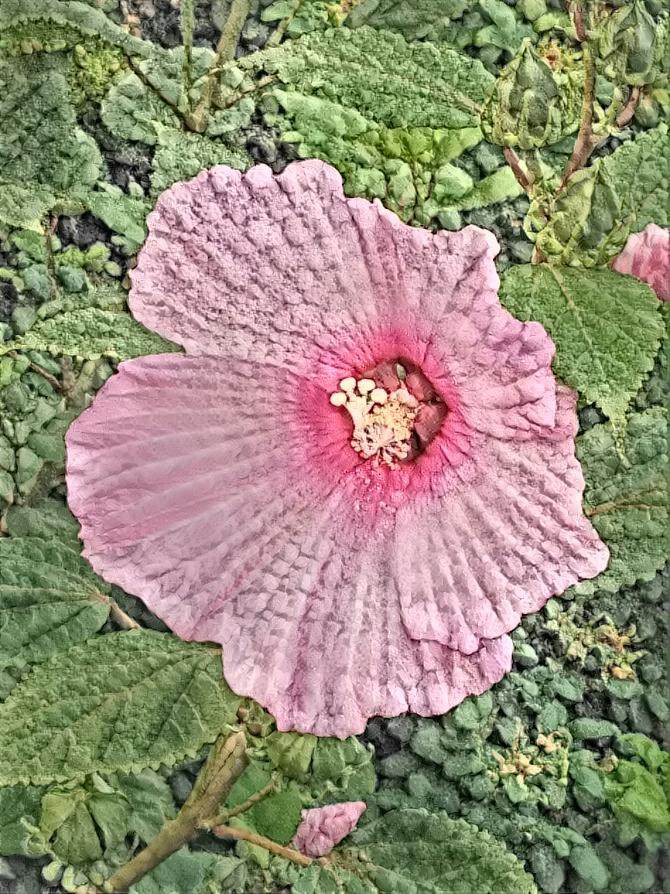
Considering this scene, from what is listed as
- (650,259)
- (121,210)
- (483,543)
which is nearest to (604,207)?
(650,259)

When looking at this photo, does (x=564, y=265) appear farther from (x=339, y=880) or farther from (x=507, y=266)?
(x=339, y=880)

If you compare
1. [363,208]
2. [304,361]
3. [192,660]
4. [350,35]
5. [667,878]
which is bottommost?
[667,878]

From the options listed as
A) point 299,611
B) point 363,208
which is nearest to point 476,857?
point 299,611

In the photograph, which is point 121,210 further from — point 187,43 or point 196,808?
point 196,808

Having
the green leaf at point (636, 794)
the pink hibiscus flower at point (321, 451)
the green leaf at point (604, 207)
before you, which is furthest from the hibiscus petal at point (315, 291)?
the green leaf at point (636, 794)

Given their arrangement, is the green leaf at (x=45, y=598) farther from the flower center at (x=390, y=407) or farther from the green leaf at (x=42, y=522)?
the flower center at (x=390, y=407)

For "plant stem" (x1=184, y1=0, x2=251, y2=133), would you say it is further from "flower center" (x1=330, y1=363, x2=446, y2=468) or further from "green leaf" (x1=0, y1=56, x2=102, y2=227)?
"flower center" (x1=330, y1=363, x2=446, y2=468)
